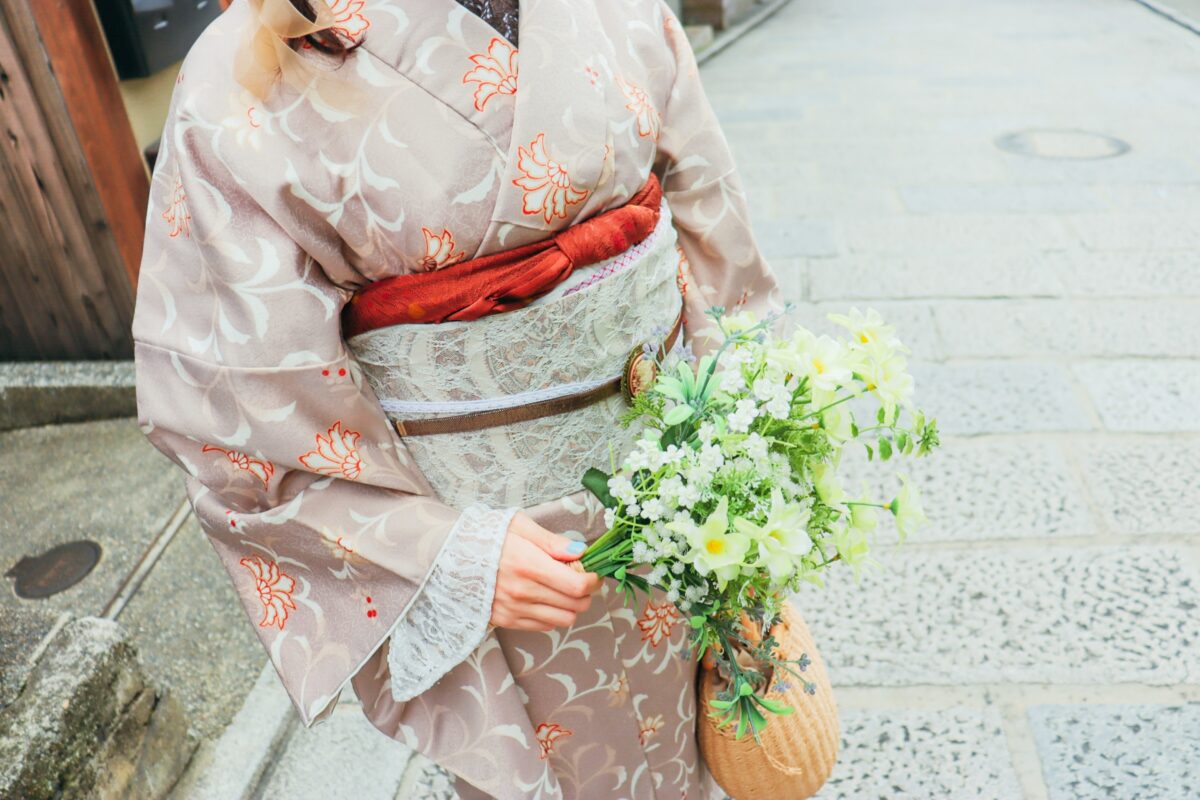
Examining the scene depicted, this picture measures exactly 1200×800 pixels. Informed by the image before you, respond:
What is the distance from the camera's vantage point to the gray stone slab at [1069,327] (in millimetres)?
3797

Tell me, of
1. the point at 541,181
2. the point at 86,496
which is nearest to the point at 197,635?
the point at 86,496

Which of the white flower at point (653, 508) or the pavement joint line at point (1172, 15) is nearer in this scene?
the white flower at point (653, 508)

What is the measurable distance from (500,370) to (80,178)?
2647mm

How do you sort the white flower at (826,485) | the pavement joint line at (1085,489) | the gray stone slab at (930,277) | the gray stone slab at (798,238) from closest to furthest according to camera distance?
the white flower at (826,485)
the pavement joint line at (1085,489)
the gray stone slab at (930,277)
the gray stone slab at (798,238)

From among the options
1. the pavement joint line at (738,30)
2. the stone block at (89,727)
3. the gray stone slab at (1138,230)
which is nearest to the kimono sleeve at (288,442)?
the stone block at (89,727)

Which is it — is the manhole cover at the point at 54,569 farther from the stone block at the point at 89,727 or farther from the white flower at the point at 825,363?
the white flower at the point at 825,363

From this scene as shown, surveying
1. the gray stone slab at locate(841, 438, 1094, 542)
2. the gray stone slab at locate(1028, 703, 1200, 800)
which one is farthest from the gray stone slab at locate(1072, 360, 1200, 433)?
the gray stone slab at locate(1028, 703, 1200, 800)

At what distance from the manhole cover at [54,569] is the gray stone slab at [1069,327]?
10.8 ft

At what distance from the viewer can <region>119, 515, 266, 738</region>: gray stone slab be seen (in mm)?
2492

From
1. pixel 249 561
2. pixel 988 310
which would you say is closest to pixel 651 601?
pixel 249 561

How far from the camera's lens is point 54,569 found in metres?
2.96

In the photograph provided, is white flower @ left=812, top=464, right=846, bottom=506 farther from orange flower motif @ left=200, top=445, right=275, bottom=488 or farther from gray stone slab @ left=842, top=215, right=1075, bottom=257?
gray stone slab @ left=842, top=215, right=1075, bottom=257

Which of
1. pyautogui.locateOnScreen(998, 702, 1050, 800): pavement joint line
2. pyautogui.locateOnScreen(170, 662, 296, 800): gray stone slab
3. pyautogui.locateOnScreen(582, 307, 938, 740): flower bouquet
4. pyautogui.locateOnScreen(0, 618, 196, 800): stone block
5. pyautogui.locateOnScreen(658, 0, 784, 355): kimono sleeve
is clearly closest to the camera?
pyautogui.locateOnScreen(582, 307, 938, 740): flower bouquet

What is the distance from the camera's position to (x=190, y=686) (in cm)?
252
